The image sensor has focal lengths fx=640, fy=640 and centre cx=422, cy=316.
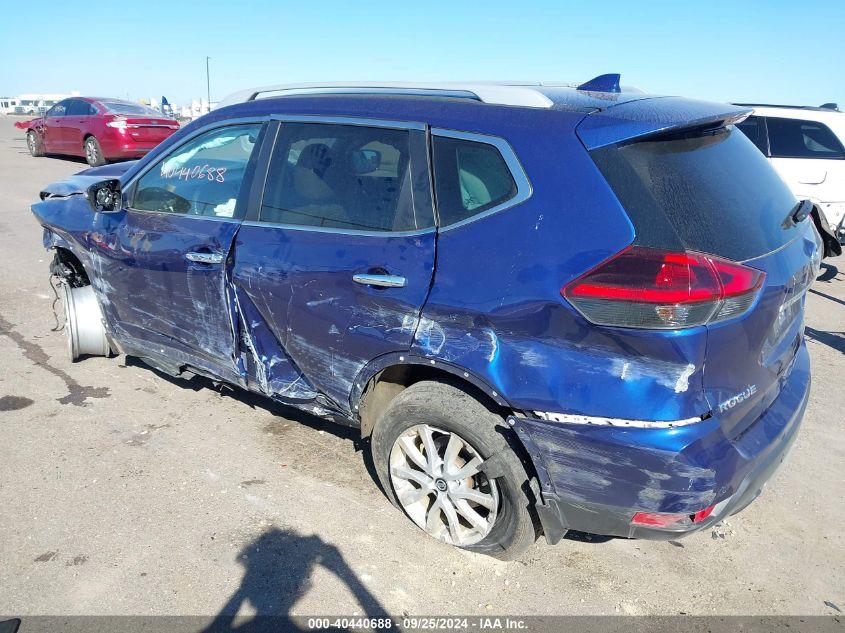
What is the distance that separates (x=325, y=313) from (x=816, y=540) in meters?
2.62

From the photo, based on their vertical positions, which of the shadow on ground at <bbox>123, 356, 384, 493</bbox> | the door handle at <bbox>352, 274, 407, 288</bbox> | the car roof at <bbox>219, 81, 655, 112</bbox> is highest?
the car roof at <bbox>219, 81, 655, 112</bbox>

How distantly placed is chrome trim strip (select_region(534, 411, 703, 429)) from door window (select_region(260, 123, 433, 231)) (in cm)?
93

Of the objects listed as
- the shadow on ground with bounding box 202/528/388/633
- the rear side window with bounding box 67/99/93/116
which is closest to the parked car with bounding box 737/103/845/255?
the shadow on ground with bounding box 202/528/388/633

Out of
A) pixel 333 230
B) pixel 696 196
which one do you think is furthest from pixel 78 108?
pixel 696 196

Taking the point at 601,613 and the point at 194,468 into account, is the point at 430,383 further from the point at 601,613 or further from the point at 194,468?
the point at 194,468

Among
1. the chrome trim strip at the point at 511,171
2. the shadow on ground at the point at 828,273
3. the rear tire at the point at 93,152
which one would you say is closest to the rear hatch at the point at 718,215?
the chrome trim strip at the point at 511,171

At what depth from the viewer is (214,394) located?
4.45m

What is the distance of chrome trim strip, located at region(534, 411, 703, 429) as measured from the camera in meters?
2.21

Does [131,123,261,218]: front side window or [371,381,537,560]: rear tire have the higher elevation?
[131,123,261,218]: front side window

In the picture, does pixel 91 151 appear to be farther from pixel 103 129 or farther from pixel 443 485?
pixel 443 485

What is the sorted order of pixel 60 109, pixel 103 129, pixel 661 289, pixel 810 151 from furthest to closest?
pixel 60 109, pixel 103 129, pixel 810 151, pixel 661 289

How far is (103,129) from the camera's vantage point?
14164mm

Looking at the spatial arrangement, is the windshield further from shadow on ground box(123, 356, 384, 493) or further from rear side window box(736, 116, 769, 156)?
rear side window box(736, 116, 769, 156)

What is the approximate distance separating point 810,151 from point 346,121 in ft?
26.0
